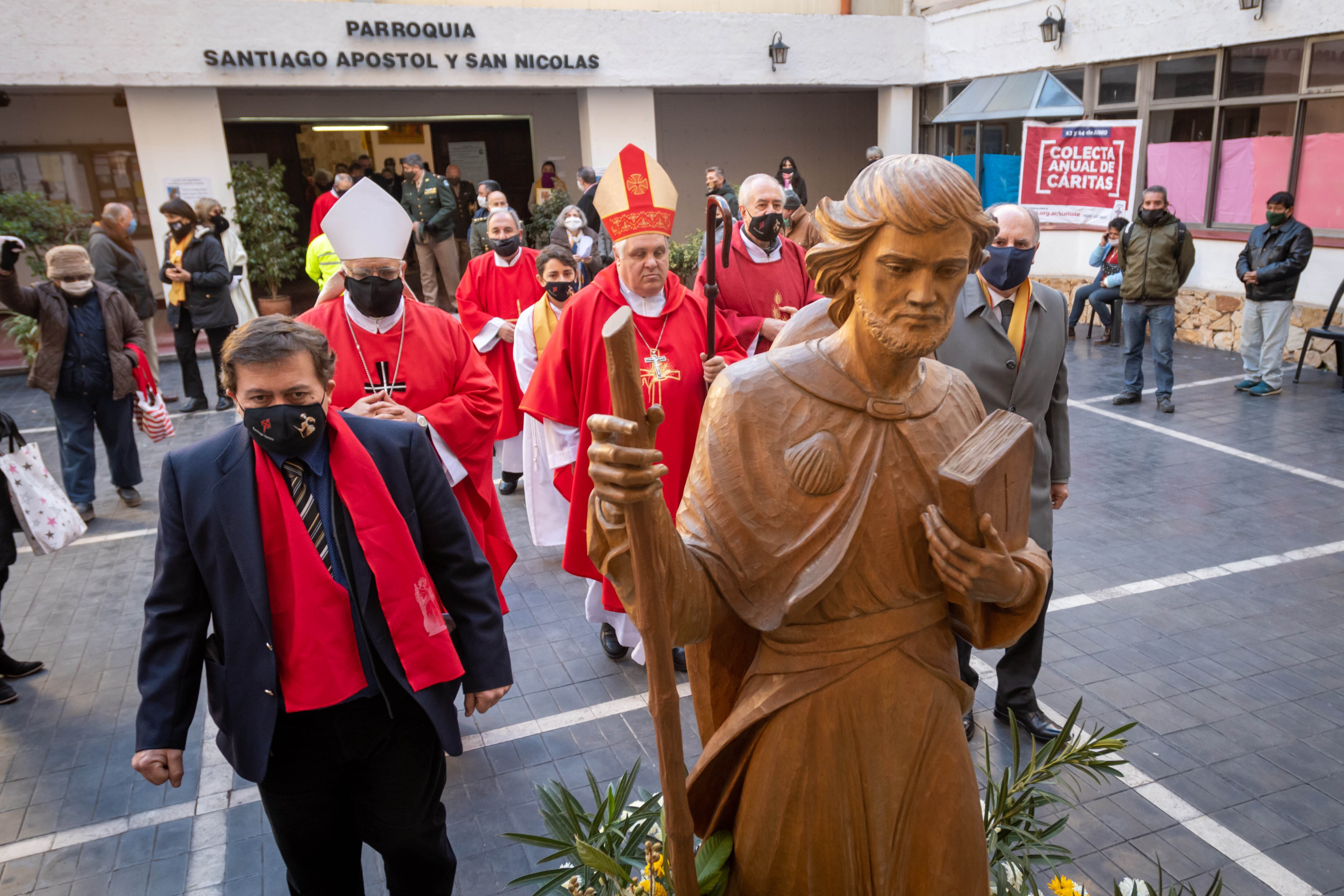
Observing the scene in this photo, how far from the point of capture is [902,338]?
1.78 meters

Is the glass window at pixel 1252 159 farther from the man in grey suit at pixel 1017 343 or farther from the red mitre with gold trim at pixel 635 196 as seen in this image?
the red mitre with gold trim at pixel 635 196

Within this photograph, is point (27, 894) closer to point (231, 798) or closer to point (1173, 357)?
point (231, 798)

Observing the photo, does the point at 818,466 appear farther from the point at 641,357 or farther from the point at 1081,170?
the point at 1081,170

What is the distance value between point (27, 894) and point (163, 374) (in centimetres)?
1079

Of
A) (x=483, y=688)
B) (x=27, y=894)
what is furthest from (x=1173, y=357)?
(x=27, y=894)

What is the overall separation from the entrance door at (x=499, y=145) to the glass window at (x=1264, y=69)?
1182 centimetres

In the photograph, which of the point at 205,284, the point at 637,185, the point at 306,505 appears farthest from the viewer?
the point at 205,284

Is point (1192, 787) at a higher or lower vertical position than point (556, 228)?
lower

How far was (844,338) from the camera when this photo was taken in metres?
1.92

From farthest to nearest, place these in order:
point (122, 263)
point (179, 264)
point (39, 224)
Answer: point (39, 224) → point (179, 264) → point (122, 263)

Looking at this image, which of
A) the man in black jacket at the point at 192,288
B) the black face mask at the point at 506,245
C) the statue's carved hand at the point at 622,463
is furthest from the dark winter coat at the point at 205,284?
the statue's carved hand at the point at 622,463

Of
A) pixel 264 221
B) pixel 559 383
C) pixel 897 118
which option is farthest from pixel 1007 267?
pixel 897 118

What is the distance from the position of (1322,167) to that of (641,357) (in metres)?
10.0

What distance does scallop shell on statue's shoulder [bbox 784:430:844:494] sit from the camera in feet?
6.03
